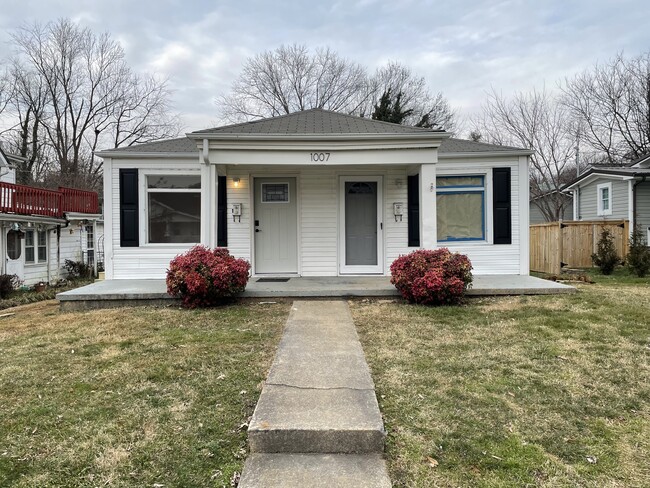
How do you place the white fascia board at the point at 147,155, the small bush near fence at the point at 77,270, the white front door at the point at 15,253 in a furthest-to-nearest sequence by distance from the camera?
the small bush near fence at the point at 77,270
the white front door at the point at 15,253
the white fascia board at the point at 147,155

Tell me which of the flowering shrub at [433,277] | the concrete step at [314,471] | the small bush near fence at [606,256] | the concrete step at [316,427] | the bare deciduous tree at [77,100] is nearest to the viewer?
the concrete step at [314,471]

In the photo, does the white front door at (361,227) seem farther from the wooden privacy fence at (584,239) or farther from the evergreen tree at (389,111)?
the evergreen tree at (389,111)

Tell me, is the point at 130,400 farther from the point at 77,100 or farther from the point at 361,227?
the point at 77,100

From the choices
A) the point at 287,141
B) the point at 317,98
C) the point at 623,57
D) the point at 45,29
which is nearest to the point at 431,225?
the point at 287,141

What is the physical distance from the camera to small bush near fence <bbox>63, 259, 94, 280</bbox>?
15522mm

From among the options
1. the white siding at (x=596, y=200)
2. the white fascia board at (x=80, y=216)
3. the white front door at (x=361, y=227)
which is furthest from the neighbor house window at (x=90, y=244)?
the white siding at (x=596, y=200)

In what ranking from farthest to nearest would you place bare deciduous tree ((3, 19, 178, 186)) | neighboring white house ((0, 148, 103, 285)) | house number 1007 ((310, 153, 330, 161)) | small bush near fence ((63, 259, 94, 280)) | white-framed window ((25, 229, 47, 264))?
1. bare deciduous tree ((3, 19, 178, 186))
2. small bush near fence ((63, 259, 94, 280))
3. white-framed window ((25, 229, 47, 264))
4. neighboring white house ((0, 148, 103, 285))
5. house number 1007 ((310, 153, 330, 161))

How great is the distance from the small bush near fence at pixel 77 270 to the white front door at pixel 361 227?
1242 centimetres

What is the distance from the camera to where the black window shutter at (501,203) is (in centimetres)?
776

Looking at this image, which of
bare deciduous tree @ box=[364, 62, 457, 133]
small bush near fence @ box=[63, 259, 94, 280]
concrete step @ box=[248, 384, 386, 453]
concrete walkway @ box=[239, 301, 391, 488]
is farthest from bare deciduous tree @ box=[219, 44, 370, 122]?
concrete step @ box=[248, 384, 386, 453]

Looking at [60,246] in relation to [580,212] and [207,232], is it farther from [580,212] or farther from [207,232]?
[580,212]

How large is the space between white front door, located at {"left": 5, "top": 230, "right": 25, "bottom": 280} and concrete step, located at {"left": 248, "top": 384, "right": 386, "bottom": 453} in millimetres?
13857

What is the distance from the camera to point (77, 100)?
958 inches

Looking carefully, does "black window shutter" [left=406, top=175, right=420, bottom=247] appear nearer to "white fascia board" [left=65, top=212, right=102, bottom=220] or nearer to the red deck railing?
the red deck railing
